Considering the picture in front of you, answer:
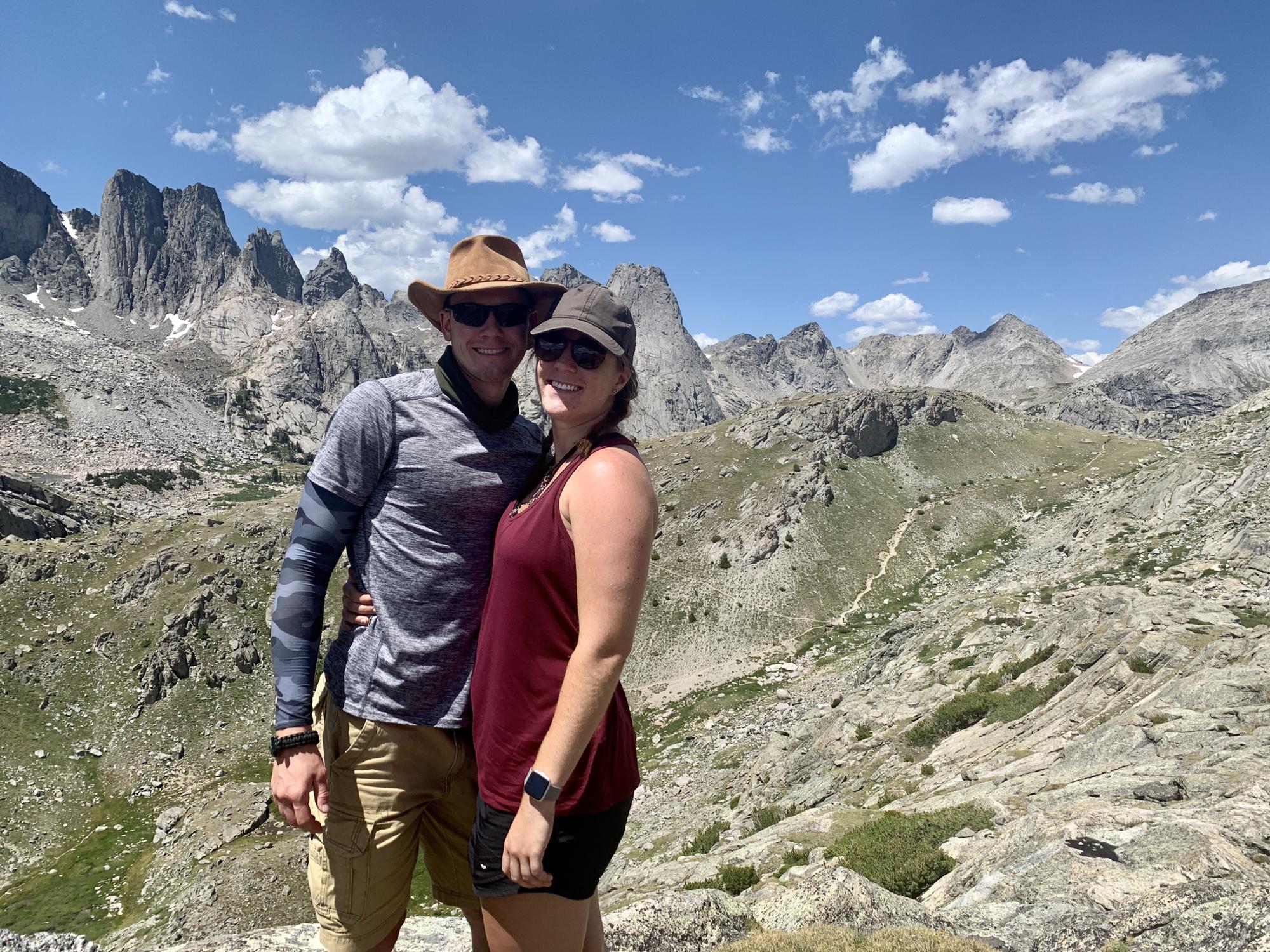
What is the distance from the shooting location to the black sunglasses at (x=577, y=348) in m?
3.95

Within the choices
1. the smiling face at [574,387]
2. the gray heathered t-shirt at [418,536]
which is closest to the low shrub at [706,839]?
the gray heathered t-shirt at [418,536]

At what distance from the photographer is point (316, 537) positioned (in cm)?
471

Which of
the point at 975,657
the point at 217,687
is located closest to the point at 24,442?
the point at 217,687

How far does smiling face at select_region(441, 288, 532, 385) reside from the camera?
16.3ft

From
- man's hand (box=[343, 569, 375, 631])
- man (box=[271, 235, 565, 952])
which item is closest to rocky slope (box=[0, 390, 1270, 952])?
man (box=[271, 235, 565, 952])

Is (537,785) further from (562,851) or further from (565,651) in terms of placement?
(565,651)

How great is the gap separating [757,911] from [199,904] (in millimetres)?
29825

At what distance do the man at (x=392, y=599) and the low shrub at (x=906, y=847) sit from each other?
26.4 ft

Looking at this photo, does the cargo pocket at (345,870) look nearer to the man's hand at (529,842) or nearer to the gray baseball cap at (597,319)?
the man's hand at (529,842)

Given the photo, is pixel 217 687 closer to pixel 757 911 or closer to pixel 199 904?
pixel 199 904

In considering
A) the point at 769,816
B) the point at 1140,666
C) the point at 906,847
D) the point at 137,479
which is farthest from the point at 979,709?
the point at 137,479

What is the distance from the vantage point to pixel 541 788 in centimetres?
346

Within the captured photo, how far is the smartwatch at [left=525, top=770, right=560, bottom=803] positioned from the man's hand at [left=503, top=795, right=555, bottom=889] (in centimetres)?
5

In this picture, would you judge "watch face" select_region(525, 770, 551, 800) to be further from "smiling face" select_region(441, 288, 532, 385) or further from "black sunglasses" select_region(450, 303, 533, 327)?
"black sunglasses" select_region(450, 303, 533, 327)
